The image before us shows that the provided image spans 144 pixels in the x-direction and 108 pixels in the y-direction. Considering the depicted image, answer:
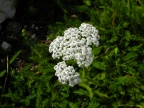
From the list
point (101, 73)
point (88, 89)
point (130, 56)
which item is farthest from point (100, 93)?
point (130, 56)

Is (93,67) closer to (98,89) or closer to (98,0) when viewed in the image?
(98,89)

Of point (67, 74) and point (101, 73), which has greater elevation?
point (67, 74)

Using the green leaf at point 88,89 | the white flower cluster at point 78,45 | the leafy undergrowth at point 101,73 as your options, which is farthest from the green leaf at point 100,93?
the white flower cluster at point 78,45

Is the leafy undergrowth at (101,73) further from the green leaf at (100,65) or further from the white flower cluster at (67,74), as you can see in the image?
the white flower cluster at (67,74)

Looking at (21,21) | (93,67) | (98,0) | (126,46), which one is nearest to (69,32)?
(93,67)

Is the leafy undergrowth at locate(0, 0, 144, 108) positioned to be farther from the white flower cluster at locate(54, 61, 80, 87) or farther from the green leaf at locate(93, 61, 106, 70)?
the white flower cluster at locate(54, 61, 80, 87)

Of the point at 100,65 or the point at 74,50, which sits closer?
the point at 74,50

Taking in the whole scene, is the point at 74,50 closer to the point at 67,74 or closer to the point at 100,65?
the point at 67,74
